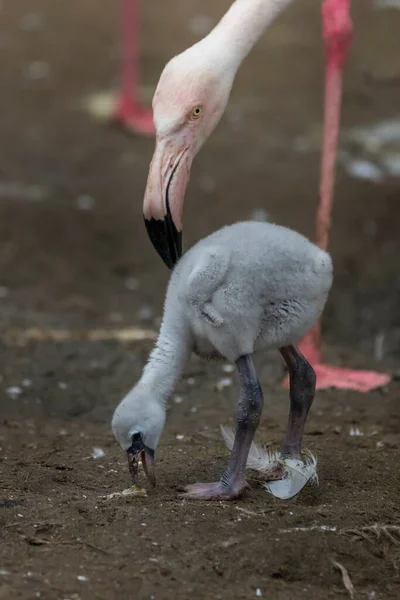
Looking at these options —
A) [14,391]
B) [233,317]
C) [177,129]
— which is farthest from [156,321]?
[233,317]

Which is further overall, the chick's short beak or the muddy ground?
the chick's short beak

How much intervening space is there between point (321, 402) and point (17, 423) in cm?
120

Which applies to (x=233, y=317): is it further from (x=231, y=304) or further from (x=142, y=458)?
(x=142, y=458)

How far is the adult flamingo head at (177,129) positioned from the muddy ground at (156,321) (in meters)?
0.73

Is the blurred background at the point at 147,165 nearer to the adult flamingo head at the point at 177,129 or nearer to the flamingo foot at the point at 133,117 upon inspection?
the flamingo foot at the point at 133,117

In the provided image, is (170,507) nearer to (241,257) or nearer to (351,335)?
(241,257)

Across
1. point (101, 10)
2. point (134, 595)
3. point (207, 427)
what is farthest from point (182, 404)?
point (101, 10)

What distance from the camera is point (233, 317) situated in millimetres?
2652

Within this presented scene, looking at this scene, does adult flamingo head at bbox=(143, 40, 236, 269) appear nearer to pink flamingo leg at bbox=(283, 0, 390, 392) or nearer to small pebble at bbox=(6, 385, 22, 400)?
pink flamingo leg at bbox=(283, 0, 390, 392)

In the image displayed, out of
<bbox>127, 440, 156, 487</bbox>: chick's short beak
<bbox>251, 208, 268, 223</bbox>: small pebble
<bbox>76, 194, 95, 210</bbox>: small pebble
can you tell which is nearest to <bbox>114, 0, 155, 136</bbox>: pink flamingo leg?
<bbox>76, 194, 95, 210</bbox>: small pebble

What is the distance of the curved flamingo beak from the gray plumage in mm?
208

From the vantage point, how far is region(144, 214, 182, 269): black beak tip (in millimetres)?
3074

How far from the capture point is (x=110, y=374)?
4.48 m

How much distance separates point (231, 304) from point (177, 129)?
33.2 inches
